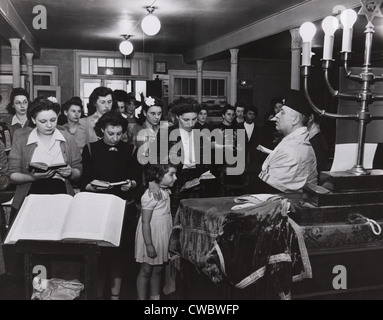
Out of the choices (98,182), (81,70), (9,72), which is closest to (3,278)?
(98,182)

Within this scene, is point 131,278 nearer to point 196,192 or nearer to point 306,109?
point 196,192

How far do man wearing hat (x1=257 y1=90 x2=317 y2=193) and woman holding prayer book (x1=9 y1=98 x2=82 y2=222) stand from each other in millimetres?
1145

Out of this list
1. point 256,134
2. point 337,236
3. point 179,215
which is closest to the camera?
point 337,236

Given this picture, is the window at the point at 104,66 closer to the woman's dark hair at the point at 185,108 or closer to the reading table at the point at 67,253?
the woman's dark hair at the point at 185,108

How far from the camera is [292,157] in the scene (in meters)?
2.15

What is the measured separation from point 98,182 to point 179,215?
0.74 meters

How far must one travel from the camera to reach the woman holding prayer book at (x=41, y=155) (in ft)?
8.19

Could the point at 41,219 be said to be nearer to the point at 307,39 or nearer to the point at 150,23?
the point at 307,39

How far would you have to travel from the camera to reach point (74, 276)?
7.43 ft

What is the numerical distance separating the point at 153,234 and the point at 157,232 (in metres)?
0.03

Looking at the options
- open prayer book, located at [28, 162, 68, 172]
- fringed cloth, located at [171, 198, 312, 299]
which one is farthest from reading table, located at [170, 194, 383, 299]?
open prayer book, located at [28, 162, 68, 172]

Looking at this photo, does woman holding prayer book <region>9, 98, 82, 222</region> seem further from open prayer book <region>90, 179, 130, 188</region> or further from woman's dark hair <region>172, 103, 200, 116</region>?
woman's dark hair <region>172, 103, 200, 116</region>

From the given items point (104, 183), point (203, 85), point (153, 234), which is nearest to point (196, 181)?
point (153, 234)
